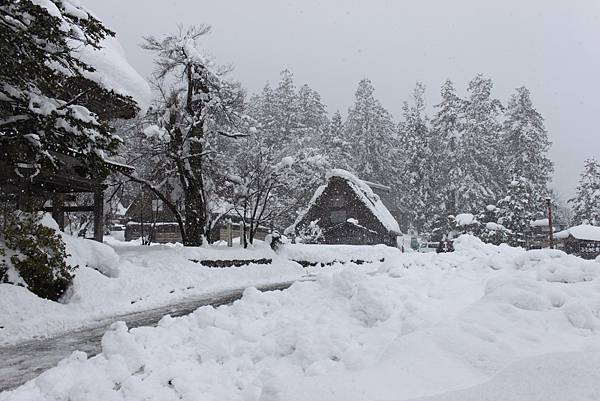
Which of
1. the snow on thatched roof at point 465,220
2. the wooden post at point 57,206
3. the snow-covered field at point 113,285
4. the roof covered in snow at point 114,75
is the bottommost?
the snow-covered field at point 113,285

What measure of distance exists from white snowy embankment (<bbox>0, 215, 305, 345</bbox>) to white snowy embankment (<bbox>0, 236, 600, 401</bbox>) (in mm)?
3630

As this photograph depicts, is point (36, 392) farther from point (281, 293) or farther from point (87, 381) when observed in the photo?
point (281, 293)

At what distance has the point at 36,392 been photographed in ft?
13.7

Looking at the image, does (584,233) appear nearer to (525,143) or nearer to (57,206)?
(525,143)

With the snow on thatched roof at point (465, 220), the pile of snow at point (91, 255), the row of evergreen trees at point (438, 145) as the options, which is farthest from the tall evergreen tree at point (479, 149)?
the pile of snow at point (91, 255)

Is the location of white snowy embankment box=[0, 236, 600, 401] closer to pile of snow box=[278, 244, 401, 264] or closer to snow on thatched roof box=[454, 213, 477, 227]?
pile of snow box=[278, 244, 401, 264]

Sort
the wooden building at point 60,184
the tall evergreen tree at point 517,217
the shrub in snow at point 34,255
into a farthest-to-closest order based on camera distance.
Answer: the tall evergreen tree at point 517,217
the wooden building at point 60,184
the shrub in snow at point 34,255

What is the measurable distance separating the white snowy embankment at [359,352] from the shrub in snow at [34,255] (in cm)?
447

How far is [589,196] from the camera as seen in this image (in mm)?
49156

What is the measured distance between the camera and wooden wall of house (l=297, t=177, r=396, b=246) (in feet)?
122

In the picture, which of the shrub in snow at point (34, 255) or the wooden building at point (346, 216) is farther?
the wooden building at point (346, 216)

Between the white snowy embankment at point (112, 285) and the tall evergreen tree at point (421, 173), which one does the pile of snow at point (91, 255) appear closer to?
the white snowy embankment at point (112, 285)

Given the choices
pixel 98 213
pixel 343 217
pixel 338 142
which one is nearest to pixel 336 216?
pixel 343 217

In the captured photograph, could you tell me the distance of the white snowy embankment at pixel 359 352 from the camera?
4.16 metres
